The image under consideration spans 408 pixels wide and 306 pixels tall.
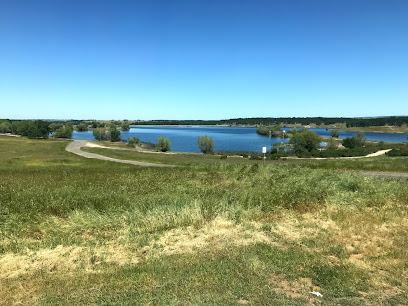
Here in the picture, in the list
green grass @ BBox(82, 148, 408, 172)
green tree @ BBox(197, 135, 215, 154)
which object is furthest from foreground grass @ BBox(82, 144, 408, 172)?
green tree @ BBox(197, 135, 215, 154)

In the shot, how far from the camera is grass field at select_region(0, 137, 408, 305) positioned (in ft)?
15.8

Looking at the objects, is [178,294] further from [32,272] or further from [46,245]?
[46,245]

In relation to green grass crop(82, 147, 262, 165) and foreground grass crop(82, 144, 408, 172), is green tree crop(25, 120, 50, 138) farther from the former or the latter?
foreground grass crop(82, 144, 408, 172)

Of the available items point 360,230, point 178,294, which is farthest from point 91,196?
point 360,230

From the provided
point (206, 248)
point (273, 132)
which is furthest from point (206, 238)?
point (273, 132)

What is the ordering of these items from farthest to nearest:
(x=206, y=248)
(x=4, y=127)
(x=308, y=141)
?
(x=4, y=127) → (x=308, y=141) → (x=206, y=248)

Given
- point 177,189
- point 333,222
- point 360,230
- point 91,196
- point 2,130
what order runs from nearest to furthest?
1. point 360,230
2. point 333,222
3. point 91,196
4. point 177,189
5. point 2,130

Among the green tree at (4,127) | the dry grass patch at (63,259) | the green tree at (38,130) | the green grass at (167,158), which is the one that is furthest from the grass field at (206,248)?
the green tree at (4,127)

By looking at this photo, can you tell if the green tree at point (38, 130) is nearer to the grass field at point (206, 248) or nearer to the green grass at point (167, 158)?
the green grass at point (167, 158)

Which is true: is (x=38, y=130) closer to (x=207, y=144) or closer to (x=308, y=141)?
(x=207, y=144)

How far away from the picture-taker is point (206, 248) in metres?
6.66

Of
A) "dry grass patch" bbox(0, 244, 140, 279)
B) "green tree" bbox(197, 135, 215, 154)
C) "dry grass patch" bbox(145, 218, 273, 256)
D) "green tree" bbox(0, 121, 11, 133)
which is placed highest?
"green tree" bbox(0, 121, 11, 133)

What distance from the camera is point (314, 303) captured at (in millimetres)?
4535

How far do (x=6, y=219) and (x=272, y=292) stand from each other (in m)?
8.51
